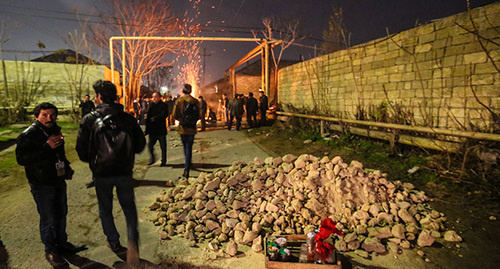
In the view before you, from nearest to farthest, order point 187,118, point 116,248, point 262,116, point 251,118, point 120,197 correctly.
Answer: point 120,197 < point 116,248 < point 187,118 < point 251,118 < point 262,116

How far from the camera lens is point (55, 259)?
2.80 meters

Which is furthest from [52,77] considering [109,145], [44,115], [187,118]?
[109,145]

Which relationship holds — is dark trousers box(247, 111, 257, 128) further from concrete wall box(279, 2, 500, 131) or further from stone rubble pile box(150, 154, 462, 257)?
stone rubble pile box(150, 154, 462, 257)

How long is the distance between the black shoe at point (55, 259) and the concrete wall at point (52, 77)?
1849 centimetres

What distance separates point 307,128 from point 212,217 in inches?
296

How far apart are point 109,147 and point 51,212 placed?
1.03 m

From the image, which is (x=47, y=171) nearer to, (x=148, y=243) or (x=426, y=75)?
(x=148, y=243)

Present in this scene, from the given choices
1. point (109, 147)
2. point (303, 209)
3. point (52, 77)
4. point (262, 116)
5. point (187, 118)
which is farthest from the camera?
point (52, 77)

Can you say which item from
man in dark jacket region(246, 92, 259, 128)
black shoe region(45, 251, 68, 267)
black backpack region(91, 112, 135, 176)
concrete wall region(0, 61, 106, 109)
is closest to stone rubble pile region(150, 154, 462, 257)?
black shoe region(45, 251, 68, 267)

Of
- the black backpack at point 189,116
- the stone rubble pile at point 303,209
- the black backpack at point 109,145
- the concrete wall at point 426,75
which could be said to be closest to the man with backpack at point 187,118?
the black backpack at point 189,116

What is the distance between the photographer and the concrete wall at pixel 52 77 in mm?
18391

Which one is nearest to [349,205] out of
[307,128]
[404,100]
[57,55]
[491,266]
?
[491,266]

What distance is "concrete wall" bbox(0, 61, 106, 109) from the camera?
1839 cm

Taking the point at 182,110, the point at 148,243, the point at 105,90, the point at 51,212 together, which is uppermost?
the point at 105,90
